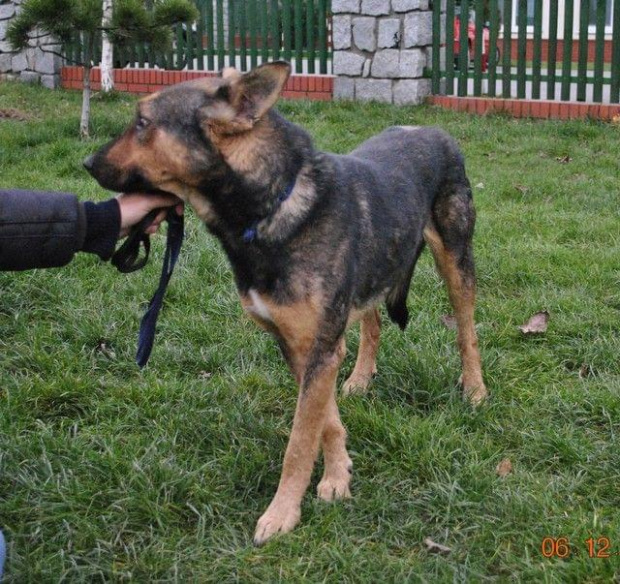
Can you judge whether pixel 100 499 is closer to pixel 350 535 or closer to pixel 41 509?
pixel 41 509

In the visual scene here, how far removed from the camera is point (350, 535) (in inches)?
128

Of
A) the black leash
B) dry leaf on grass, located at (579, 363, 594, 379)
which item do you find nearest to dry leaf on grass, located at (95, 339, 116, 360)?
the black leash

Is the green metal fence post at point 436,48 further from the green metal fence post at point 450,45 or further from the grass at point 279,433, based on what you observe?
the grass at point 279,433

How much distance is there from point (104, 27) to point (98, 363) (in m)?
5.58

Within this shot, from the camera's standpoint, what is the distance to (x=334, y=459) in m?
3.62

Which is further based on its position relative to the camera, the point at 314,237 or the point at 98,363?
the point at 98,363

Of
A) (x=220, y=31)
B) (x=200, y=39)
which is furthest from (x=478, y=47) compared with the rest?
(x=200, y=39)

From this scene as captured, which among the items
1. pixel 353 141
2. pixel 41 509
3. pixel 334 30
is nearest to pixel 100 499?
pixel 41 509

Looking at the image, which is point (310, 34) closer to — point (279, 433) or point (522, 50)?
point (522, 50)

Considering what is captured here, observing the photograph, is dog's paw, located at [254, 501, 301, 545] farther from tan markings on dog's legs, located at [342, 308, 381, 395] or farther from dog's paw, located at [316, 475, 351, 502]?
tan markings on dog's legs, located at [342, 308, 381, 395]

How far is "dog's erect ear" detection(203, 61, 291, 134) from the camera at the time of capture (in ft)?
10.3

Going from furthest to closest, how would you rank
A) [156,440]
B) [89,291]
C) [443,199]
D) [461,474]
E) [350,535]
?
1. [89,291]
2. [443,199]
3. [156,440]
4. [461,474]
5. [350,535]

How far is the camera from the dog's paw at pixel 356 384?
4355 mm

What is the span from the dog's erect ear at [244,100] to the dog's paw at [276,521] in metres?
1.42
